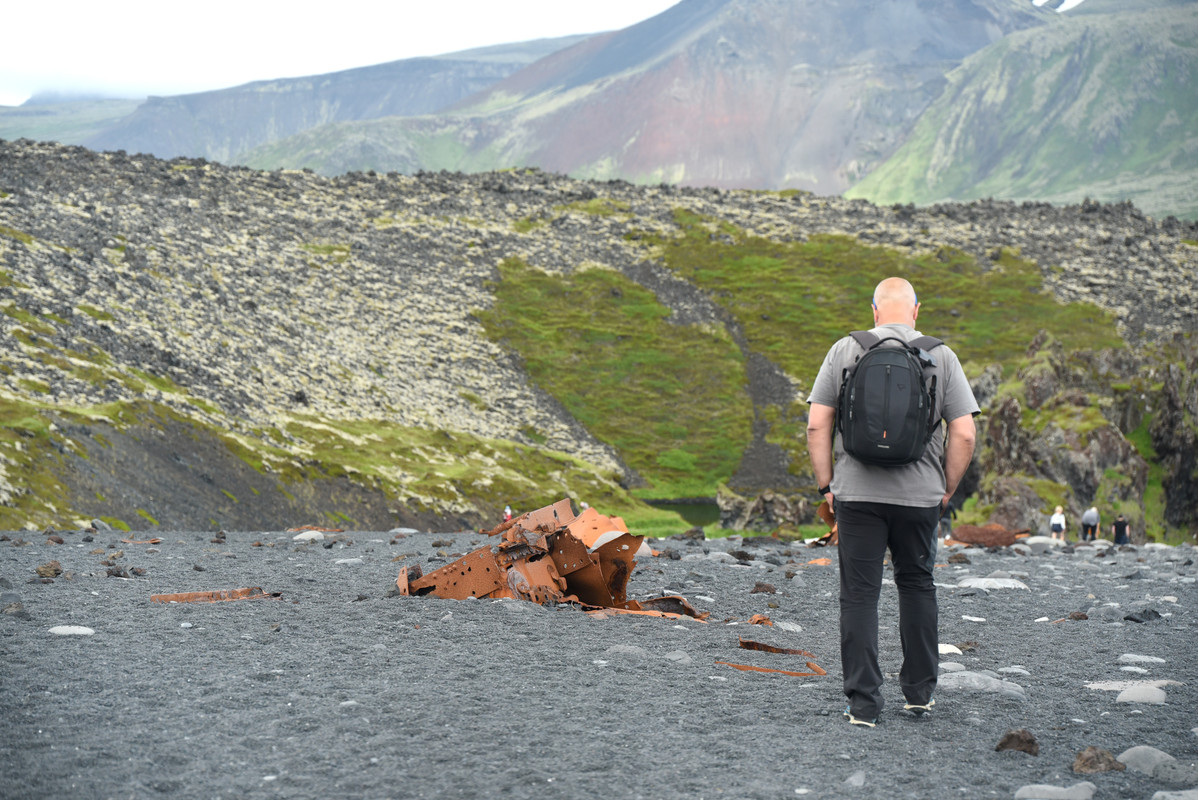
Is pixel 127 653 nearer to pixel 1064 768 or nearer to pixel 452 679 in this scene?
pixel 452 679

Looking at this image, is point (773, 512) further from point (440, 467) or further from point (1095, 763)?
point (1095, 763)

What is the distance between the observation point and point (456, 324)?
99250 mm

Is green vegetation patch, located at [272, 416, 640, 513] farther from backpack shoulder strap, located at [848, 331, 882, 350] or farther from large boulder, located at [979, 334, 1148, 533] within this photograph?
backpack shoulder strap, located at [848, 331, 882, 350]

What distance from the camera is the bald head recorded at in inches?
356

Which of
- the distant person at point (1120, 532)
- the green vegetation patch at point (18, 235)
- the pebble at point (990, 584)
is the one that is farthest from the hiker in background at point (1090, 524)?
the green vegetation patch at point (18, 235)

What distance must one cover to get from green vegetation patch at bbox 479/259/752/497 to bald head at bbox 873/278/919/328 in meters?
70.8

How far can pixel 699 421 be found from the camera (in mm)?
92938

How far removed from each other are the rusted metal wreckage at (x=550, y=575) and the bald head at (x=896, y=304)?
608cm

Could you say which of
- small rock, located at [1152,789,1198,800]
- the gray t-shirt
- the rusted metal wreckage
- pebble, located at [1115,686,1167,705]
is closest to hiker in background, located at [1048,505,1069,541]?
the rusted metal wreckage

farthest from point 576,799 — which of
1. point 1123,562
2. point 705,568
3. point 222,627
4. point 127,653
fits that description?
point 1123,562

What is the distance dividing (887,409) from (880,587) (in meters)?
1.83

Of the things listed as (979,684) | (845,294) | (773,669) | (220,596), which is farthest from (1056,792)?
(845,294)

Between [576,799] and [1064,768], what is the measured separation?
4047 millimetres

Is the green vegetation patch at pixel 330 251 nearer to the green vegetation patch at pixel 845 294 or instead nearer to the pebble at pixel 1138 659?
the green vegetation patch at pixel 845 294
